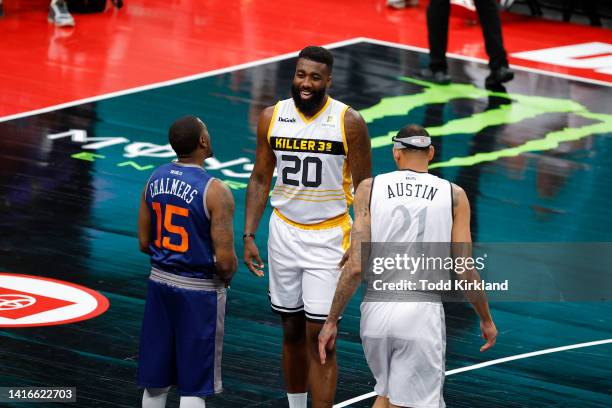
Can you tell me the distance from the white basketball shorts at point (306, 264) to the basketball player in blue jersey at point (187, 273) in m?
0.54

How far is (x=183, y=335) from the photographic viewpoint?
616 cm

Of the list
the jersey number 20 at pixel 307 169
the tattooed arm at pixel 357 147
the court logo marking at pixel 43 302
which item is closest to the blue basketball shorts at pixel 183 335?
the jersey number 20 at pixel 307 169

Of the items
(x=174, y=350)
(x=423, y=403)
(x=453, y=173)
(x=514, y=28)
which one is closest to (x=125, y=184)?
(x=453, y=173)

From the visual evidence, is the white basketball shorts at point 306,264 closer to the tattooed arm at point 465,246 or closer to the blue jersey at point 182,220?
the blue jersey at point 182,220

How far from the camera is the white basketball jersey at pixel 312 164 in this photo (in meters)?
6.65

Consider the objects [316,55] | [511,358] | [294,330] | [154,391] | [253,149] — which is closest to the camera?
[154,391]

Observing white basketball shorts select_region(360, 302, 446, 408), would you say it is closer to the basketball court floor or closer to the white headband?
the white headband

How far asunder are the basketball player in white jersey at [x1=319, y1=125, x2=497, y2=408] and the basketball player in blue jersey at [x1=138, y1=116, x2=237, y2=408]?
63cm

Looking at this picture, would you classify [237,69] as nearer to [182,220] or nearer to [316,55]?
[316,55]

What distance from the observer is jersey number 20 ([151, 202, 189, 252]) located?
610 cm

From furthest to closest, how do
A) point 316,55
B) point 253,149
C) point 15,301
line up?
point 253,149
point 15,301
point 316,55

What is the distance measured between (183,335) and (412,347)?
1113 mm

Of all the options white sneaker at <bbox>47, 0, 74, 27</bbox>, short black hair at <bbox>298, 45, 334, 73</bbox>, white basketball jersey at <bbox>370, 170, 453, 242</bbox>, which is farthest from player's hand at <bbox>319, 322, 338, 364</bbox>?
white sneaker at <bbox>47, 0, 74, 27</bbox>

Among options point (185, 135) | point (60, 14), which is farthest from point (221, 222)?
point (60, 14)
